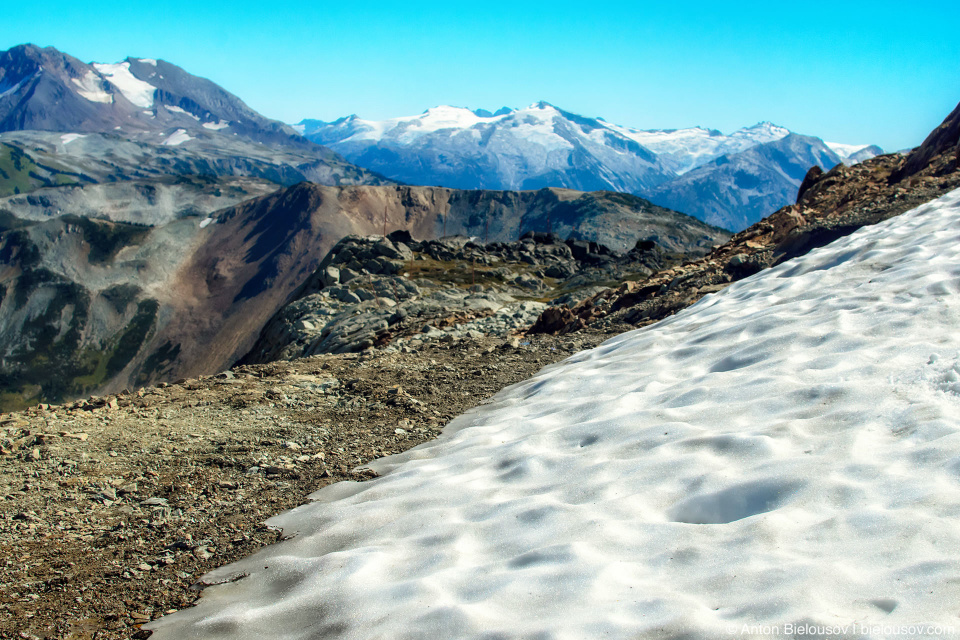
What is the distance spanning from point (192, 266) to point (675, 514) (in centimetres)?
13875

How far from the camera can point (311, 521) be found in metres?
6.75

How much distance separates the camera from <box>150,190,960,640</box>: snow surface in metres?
4.17

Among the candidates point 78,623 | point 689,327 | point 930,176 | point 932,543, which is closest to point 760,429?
point 932,543

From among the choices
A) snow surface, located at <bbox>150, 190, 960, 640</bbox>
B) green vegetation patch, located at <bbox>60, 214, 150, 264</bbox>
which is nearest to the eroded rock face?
snow surface, located at <bbox>150, 190, 960, 640</bbox>

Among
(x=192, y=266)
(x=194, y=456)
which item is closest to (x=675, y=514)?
(x=194, y=456)

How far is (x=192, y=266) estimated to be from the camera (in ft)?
424

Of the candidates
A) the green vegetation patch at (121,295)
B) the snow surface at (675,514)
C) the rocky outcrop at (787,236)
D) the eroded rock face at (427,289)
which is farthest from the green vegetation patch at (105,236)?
the snow surface at (675,514)

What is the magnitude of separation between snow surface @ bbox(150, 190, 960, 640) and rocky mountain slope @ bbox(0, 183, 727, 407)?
81764 mm

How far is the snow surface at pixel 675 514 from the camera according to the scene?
417cm

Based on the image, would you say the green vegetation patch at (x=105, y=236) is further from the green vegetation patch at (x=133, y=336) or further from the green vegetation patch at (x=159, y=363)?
the green vegetation patch at (x=159, y=363)

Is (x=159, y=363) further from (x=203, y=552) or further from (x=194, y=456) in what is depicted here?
(x=203, y=552)

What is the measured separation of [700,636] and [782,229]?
19144 mm

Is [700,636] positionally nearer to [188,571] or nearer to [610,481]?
[610,481]

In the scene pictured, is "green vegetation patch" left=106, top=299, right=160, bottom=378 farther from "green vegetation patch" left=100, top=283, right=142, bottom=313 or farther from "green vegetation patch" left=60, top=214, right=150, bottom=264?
"green vegetation patch" left=60, top=214, right=150, bottom=264
